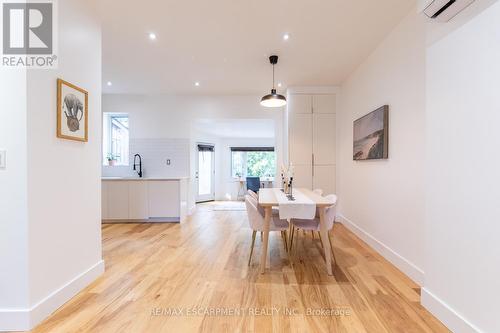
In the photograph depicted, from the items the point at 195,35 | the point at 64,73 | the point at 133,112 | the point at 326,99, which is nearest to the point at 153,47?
the point at 195,35

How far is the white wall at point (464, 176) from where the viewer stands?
1.34 m

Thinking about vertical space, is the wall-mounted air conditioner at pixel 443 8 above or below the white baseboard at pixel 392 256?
above

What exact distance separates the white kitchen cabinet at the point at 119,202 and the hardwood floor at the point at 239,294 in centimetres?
142

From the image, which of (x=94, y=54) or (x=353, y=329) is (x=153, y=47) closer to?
(x=94, y=54)

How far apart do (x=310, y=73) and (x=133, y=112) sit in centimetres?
389

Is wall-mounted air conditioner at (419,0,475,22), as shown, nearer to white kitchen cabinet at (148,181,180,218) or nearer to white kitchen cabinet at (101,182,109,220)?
white kitchen cabinet at (148,181,180,218)

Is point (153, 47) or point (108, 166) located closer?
point (153, 47)

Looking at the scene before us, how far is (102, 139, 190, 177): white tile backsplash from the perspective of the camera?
529 cm

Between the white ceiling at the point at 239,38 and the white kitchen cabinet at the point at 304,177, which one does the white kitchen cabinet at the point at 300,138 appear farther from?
the white ceiling at the point at 239,38

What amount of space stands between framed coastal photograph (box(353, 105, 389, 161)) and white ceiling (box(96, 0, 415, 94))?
946mm

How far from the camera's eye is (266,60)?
353cm

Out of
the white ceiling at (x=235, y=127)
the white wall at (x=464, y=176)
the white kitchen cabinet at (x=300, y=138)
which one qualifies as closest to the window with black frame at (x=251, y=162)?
the white ceiling at (x=235, y=127)

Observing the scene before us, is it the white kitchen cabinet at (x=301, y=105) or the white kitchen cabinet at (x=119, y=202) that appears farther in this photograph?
the white kitchen cabinet at (x=301, y=105)

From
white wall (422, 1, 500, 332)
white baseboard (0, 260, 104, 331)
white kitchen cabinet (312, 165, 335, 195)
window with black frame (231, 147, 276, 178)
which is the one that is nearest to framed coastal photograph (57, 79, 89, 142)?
white baseboard (0, 260, 104, 331)
